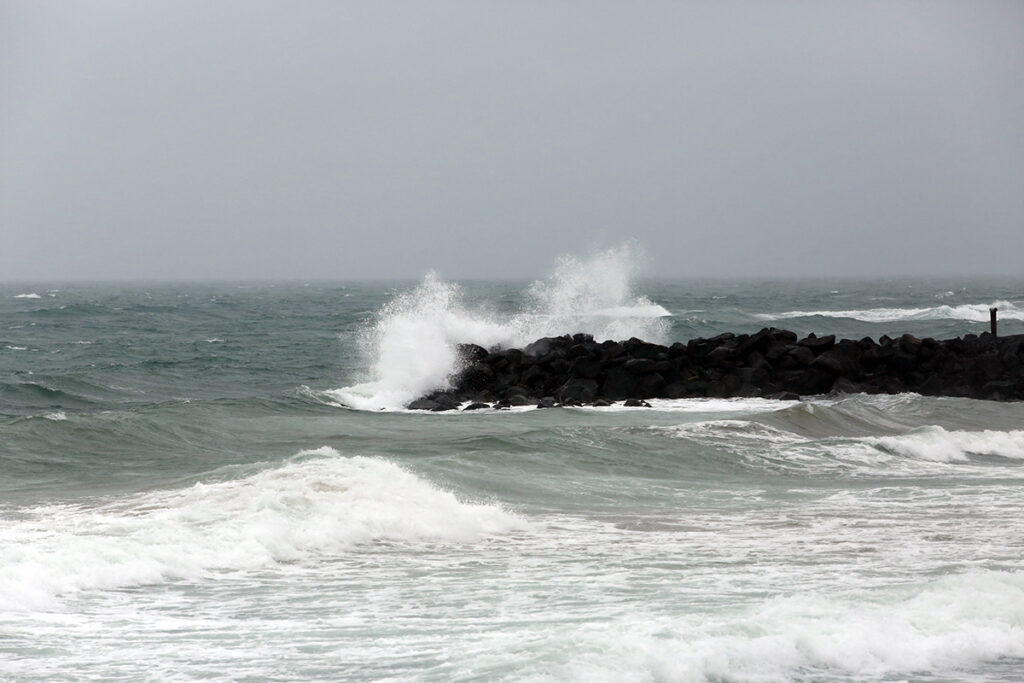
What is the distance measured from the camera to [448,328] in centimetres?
2625

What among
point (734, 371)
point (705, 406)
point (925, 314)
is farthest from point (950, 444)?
point (925, 314)

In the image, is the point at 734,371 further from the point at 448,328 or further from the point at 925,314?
the point at 925,314

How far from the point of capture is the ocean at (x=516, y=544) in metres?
6.10

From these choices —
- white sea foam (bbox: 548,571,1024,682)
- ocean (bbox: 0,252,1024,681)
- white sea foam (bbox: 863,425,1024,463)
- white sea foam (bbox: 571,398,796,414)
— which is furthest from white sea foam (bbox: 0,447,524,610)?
white sea foam (bbox: 571,398,796,414)

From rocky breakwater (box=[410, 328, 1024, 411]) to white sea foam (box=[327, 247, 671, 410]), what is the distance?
746 millimetres

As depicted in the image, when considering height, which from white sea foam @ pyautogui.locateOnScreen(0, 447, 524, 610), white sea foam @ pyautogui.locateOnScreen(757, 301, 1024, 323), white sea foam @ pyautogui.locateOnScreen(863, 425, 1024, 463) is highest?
white sea foam @ pyautogui.locateOnScreen(757, 301, 1024, 323)

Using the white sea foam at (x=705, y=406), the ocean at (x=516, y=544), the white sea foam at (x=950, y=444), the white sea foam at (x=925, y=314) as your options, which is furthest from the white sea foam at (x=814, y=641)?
the white sea foam at (x=925, y=314)

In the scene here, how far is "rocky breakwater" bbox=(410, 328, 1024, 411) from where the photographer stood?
851 inches

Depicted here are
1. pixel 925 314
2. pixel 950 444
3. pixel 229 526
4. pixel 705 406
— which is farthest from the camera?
pixel 925 314

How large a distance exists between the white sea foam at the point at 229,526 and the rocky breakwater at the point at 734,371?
1057 centimetres

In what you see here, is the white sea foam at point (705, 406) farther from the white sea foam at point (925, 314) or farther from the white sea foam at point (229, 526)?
the white sea foam at point (925, 314)

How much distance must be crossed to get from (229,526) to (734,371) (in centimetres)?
1495

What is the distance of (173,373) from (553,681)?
24257 millimetres

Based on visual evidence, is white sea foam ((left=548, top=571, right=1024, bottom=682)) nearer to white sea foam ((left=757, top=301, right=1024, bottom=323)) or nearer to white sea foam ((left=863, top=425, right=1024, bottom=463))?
white sea foam ((left=863, top=425, right=1024, bottom=463))
